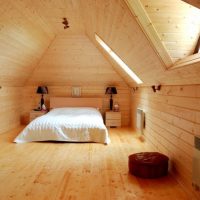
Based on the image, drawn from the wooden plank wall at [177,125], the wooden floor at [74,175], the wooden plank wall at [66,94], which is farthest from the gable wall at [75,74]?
the wooden floor at [74,175]

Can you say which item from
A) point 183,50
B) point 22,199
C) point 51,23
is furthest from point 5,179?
point 51,23

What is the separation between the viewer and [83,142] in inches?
191

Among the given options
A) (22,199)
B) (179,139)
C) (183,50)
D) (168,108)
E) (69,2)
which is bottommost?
(22,199)

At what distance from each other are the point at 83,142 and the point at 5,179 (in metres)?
2.11

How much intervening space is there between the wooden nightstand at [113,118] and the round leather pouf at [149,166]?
350 centimetres

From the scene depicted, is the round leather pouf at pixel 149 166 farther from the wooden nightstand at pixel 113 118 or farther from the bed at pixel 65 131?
the wooden nightstand at pixel 113 118

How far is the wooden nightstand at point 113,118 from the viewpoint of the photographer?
6.63m

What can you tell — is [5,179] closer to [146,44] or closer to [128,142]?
[146,44]

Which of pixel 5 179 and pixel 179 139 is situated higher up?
pixel 179 139

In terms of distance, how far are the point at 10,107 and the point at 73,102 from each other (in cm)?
165

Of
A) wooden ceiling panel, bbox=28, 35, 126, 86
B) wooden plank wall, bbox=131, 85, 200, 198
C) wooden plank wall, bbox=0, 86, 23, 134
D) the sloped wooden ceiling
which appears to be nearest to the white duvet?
wooden plank wall, bbox=131, 85, 200, 198

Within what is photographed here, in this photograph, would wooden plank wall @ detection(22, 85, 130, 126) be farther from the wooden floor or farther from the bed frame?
the wooden floor

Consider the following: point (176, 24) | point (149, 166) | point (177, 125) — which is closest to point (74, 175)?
point (149, 166)

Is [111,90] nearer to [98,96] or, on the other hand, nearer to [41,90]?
[98,96]
